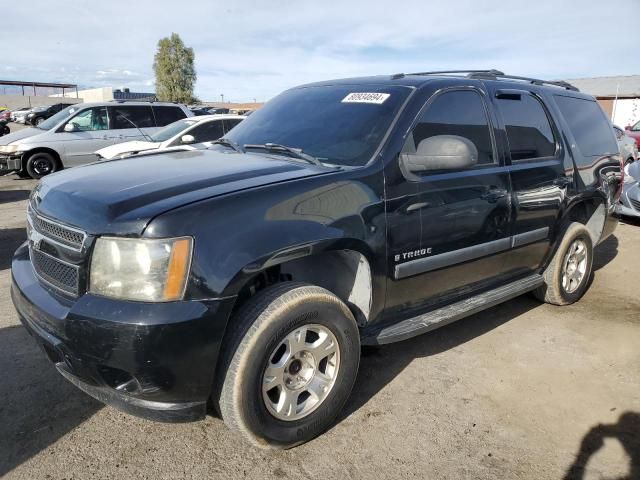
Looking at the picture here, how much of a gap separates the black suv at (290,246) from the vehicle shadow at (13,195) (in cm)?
768

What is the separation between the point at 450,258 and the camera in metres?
3.24

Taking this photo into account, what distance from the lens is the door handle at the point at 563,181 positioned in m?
4.07

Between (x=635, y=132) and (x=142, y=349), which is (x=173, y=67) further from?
(x=142, y=349)

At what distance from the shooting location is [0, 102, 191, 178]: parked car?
11305 mm

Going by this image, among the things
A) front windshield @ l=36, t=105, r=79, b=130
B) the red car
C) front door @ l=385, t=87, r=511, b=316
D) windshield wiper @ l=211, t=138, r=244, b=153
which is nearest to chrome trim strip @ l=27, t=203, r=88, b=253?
windshield wiper @ l=211, t=138, r=244, b=153

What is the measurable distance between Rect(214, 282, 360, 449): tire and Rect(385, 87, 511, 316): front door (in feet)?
1.68

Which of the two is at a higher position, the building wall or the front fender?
the building wall

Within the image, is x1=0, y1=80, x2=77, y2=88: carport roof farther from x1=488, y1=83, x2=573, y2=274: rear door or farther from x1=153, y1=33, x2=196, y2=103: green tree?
x1=488, y1=83, x2=573, y2=274: rear door

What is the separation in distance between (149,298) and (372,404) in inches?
60.6

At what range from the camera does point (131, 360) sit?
210 cm

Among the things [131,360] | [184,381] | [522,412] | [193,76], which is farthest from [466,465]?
[193,76]

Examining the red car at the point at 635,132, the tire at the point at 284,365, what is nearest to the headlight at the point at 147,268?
the tire at the point at 284,365

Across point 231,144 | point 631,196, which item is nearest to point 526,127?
point 231,144

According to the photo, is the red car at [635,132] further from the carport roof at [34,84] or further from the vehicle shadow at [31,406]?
the carport roof at [34,84]
